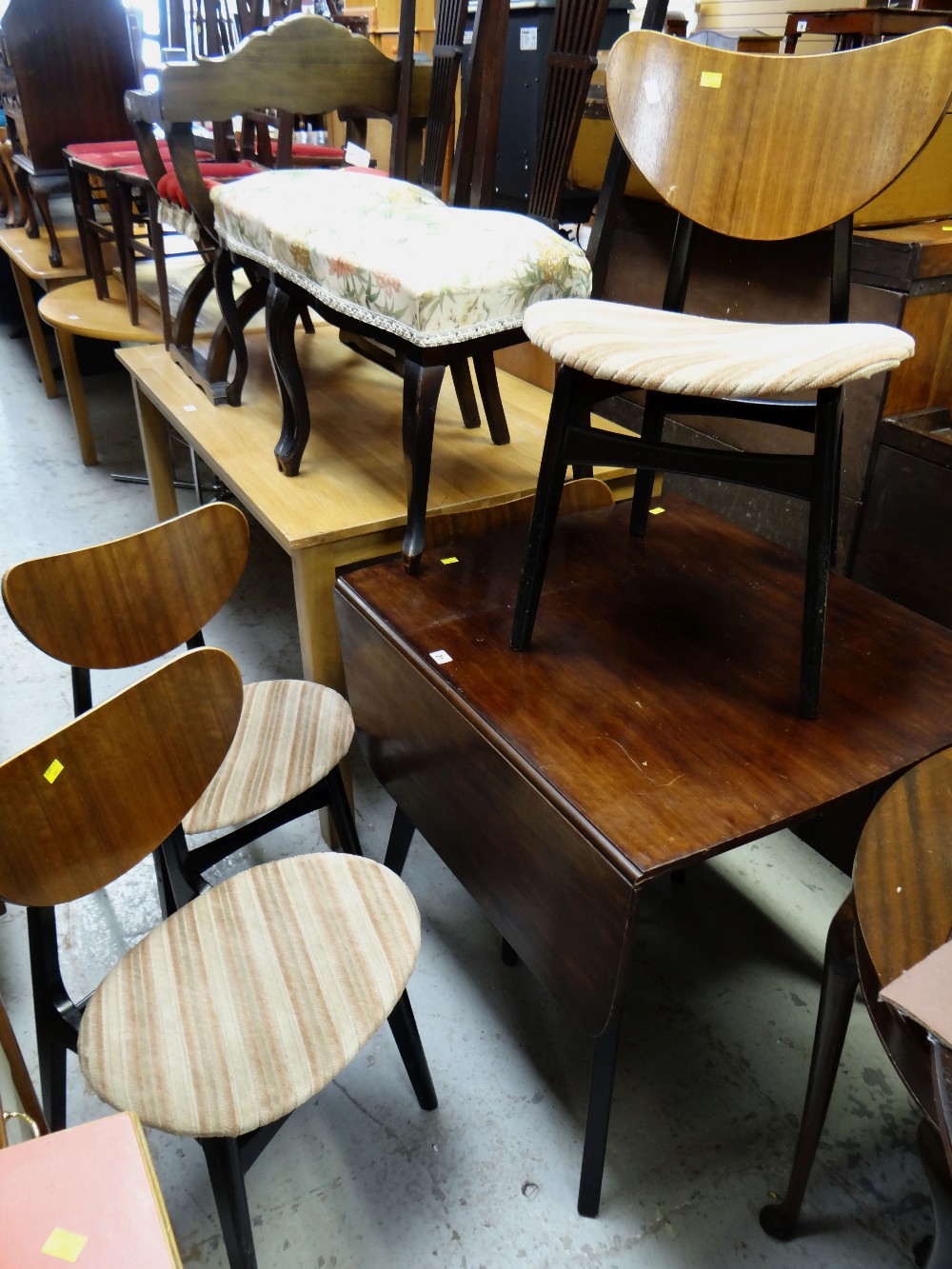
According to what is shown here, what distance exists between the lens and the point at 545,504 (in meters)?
1.07

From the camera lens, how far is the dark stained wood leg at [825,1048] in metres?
0.83

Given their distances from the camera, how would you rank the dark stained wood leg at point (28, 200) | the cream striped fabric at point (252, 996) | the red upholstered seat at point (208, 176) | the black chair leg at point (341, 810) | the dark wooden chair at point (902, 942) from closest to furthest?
the dark wooden chair at point (902, 942)
the cream striped fabric at point (252, 996)
the black chair leg at point (341, 810)
the red upholstered seat at point (208, 176)
the dark stained wood leg at point (28, 200)

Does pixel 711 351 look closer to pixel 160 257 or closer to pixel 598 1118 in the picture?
pixel 598 1118

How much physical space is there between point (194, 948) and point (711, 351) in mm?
818

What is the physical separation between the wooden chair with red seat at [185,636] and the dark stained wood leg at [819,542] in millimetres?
619

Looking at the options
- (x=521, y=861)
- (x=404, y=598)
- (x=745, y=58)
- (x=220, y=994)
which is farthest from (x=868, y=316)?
(x=220, y=994)

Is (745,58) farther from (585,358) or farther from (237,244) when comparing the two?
(237,244)

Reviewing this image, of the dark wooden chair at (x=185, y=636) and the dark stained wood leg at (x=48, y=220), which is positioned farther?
the dark stained wood leg at (x=48, y=220)

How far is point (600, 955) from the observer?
86cm

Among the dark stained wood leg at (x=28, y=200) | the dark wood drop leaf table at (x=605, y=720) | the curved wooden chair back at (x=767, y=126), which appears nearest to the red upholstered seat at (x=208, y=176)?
the curved wooden chair back at (x=767, y=126)

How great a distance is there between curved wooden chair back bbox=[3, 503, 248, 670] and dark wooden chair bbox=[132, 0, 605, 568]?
0.32 metres

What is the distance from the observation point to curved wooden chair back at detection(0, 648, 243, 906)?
71 centimetres

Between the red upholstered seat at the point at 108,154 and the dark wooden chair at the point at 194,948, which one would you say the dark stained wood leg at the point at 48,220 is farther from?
the dark wooden chair at the point at 194,948

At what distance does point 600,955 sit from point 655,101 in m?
1.10
